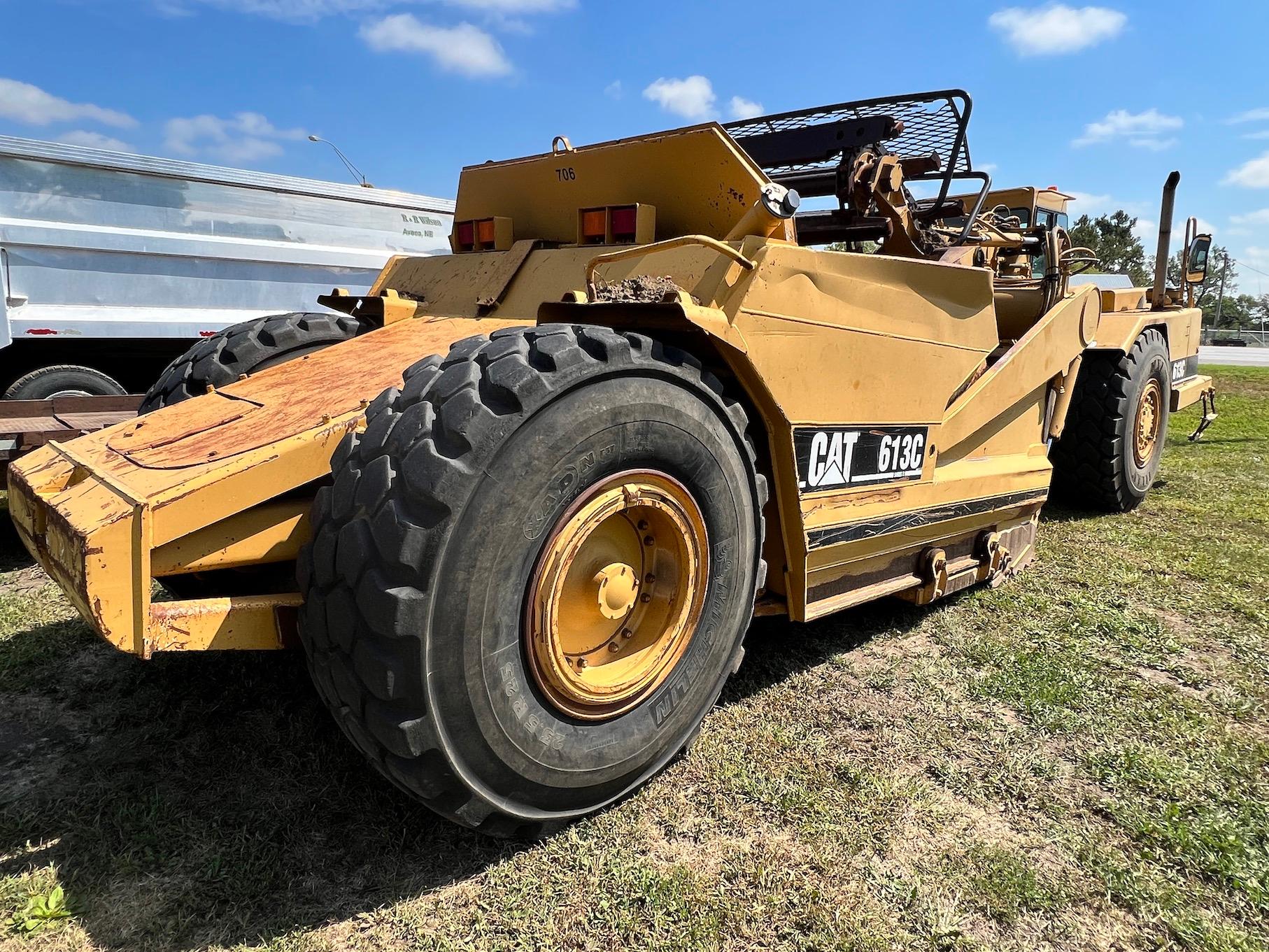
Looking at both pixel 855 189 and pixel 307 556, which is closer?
pixel 307 556

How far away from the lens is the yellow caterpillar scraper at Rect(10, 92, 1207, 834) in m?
2.09

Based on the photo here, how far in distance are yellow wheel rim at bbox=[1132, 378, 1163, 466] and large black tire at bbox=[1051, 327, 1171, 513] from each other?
0.05 metres

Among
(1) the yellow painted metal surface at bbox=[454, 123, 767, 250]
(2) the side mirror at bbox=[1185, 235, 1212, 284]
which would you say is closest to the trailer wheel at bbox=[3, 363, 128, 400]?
(1) the yellow painted metal surface at bbox=[454, 123, 767, 250]

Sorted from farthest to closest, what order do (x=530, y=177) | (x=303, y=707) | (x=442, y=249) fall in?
1. (x=442, y=249)
2. (x=530, y=177)
3. (x=303, y=707)

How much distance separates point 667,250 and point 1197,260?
20.8 feet

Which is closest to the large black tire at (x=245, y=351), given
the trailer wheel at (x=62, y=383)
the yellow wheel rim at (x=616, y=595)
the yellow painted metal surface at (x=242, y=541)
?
the yellow painted metal surface at (x=242, y=541)

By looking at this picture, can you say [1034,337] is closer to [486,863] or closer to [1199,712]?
[1199,712]

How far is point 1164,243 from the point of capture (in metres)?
6.76

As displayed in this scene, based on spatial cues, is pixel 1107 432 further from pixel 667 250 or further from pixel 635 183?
pixel 667 250

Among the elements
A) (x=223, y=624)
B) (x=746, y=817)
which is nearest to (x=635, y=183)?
(x=223, y=624)

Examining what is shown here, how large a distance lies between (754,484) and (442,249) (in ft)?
26.0

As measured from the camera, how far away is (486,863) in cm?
236

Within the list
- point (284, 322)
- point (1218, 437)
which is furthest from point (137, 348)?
point (1218, 437)

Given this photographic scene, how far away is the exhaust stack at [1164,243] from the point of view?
6.53 meters
